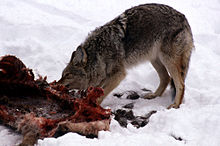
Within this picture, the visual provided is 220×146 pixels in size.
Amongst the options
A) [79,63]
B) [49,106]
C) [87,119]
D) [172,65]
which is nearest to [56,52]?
[79,63]

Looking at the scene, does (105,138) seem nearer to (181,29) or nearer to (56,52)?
(181,29)

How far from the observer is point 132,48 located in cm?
498

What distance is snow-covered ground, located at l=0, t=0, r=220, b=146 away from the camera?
265cm

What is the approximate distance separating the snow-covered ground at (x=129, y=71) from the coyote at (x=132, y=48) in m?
0.48

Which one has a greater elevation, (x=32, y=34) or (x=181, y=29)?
(x=32, y=34)

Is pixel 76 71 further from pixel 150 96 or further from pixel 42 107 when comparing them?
pixel 42 107

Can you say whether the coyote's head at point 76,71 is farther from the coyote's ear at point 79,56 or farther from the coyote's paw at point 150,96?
the coyote's paw at point 150,96

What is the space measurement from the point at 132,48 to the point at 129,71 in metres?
0.94

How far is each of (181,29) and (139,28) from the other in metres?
0.75

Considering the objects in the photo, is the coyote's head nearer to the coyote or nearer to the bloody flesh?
the coyote

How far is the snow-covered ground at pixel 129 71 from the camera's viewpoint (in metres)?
2.65

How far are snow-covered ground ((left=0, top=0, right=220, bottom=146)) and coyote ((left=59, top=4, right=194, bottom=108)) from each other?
477 millimetres

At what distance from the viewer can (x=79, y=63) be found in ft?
15.7

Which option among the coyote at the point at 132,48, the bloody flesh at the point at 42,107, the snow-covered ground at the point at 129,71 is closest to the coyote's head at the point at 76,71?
the coyote at the point at 132,48
